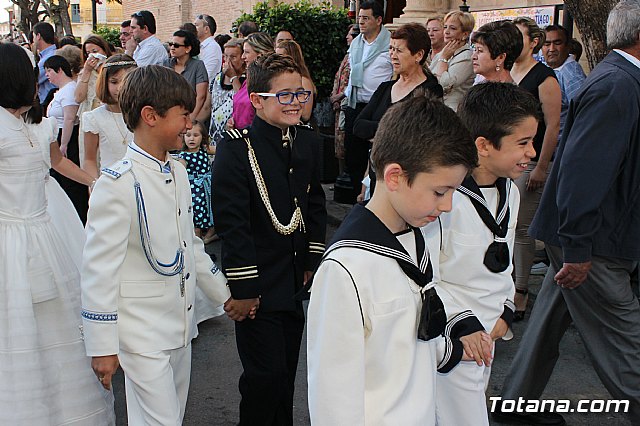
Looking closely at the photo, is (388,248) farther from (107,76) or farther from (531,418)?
(107,76)

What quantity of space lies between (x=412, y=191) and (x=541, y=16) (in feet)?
24.0

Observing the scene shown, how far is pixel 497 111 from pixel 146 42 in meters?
8.47

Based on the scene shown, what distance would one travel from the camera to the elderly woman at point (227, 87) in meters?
8.49

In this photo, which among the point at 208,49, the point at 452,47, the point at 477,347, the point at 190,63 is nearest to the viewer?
the point at 477,347

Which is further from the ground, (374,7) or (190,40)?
(374,7)

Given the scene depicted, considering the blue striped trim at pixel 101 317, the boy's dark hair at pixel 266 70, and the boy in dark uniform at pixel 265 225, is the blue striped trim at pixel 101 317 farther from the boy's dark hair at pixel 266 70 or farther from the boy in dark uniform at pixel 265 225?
the boy's dark hair at pixel 266 70

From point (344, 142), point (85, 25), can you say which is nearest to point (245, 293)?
point (344, 142)

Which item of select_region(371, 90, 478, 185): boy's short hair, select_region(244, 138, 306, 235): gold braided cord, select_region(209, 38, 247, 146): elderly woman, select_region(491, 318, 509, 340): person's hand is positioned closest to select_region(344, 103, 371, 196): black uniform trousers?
select_region(209, 38, 247, 146): elderly woman

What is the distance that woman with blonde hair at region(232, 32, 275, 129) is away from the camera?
743cm

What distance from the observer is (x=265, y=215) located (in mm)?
3910

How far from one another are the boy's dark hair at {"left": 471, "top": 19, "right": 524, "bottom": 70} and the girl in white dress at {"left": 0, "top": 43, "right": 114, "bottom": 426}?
10.8 ft

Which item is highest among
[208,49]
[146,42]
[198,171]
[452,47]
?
[452,47]

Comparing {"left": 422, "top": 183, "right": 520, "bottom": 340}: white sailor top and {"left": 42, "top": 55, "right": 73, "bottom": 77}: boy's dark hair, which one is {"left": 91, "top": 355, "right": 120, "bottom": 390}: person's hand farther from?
{"left": 42, "top": 55, "right": 73, "bottom": 77}: boy's dark hair

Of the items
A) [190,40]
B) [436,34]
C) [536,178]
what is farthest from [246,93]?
[536,178]
